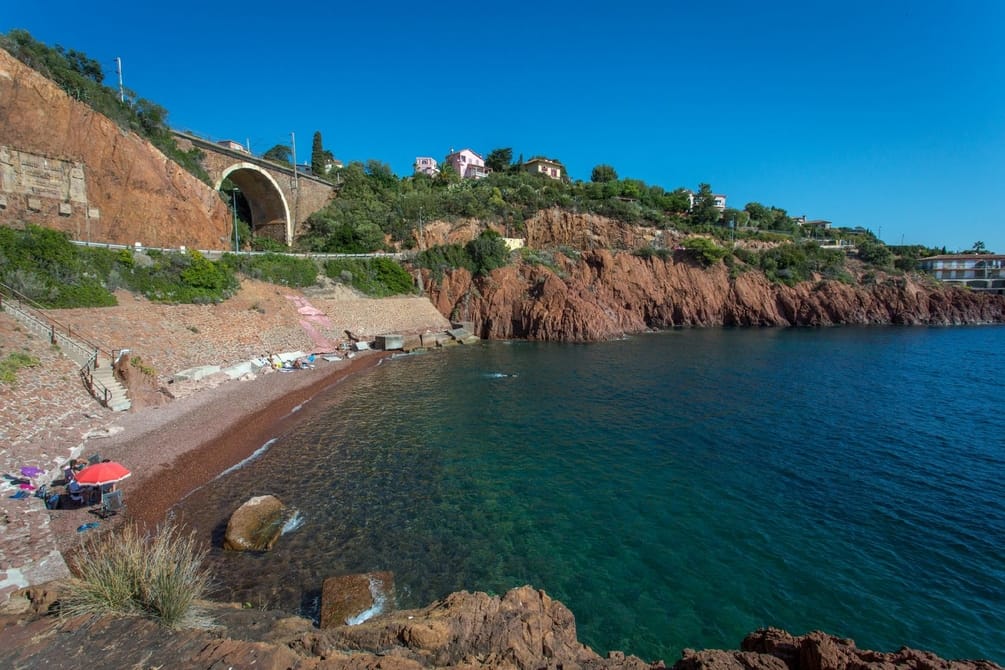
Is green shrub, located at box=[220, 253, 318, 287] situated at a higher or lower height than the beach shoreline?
higher

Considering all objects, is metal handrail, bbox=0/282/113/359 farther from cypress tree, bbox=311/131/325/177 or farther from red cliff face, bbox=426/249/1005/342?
cypress tree, bbox=311/131/325/177

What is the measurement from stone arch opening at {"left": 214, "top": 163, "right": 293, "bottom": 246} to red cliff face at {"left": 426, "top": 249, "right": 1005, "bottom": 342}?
19757 mm

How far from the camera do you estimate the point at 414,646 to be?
5781 mm

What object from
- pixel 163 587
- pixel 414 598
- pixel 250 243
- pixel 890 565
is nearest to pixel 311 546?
pixel 414 598

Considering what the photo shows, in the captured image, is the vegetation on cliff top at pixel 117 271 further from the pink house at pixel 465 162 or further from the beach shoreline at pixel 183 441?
the pink house at pixel 465 162

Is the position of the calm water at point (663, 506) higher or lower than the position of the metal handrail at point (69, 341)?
lower

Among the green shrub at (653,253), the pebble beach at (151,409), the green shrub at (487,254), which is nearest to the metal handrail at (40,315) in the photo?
the pebble beach at (151,409)

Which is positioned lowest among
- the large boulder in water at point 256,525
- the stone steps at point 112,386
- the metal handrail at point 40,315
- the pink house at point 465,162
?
the large boulder in water at point 256,525

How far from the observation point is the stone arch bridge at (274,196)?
1861 inches

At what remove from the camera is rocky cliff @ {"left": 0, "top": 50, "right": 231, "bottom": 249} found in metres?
24.7

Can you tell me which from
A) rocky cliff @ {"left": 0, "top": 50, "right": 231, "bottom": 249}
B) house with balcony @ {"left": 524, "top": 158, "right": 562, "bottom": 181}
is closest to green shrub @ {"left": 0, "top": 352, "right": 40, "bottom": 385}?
rocky cliff @ {"left": 0, "top": 50, "right": 231, "bottom": 249}

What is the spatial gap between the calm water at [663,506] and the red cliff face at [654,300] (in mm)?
19889

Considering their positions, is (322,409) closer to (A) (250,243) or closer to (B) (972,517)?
(B) (972,517)

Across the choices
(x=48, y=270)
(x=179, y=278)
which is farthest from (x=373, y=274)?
(x=48, y=270)
